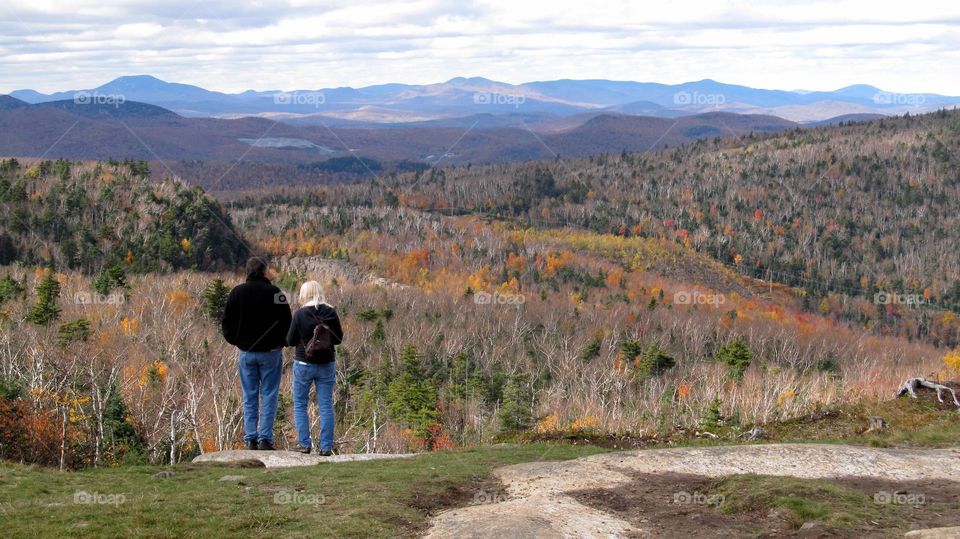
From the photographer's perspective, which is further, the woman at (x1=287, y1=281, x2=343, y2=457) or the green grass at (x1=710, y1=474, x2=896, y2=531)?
the woman at (x1=287, y1=281, x2=343, y2=457)

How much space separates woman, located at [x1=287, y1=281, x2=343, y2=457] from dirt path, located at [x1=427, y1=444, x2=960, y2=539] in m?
3.74

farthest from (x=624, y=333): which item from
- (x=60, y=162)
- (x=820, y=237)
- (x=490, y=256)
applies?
(x=820, y=237)

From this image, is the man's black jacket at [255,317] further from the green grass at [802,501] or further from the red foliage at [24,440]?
the green grass at [802,501]

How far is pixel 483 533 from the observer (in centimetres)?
1283

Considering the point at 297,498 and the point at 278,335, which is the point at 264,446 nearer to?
the point at 278,335

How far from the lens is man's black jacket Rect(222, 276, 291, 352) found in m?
18.2

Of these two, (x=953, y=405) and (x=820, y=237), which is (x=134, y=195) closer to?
(x=953, y=405)

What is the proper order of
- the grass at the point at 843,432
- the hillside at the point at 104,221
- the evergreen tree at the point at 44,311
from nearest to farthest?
the grass at the point at 843,432
the evergreen tree at the point at 44,311
the hillside at the point at 104,221

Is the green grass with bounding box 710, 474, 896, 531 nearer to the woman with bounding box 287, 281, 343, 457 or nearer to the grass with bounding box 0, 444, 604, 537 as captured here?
the grass with bounding box 0, 444, 604, 537

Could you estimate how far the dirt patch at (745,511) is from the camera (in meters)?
13.9

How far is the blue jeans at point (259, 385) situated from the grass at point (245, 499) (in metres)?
1.85

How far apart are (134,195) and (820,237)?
13183cm

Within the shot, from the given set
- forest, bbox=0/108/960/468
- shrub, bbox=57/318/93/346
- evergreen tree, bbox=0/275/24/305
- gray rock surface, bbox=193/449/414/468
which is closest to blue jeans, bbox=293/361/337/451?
gray rock surface, bbox=193/449/414/468

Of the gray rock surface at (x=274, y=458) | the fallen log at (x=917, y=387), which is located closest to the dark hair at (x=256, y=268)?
the gray rock surface at (x=274, y=458)
